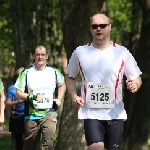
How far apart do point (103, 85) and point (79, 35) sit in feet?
17.1

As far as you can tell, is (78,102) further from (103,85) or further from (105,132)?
(105,132)

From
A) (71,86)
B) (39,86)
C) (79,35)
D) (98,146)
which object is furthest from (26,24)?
(98,146)

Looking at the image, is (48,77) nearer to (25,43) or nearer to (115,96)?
(115,96)

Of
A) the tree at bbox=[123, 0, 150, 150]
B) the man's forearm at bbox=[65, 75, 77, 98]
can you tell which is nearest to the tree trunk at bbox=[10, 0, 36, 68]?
the tree at bbox=[123, 0, 150, 150]

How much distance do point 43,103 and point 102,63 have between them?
10.2 ft

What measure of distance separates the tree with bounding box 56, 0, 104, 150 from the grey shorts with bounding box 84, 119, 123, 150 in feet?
16.0

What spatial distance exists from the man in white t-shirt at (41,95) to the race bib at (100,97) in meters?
2.89

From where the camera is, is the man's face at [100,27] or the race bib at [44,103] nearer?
the man's face at [100,27]

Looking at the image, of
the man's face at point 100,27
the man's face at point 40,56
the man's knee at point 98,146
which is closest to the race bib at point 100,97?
the man's knee at point 98,146

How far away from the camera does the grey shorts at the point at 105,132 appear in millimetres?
8344

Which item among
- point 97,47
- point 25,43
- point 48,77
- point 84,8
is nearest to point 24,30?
point 25,43

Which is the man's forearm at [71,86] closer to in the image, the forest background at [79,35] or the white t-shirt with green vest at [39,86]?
the white t-shirt with green vest at [39,86]

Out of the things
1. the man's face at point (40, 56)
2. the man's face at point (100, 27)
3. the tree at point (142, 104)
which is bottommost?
the tree at point (142, 104)

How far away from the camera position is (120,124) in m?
8.46
